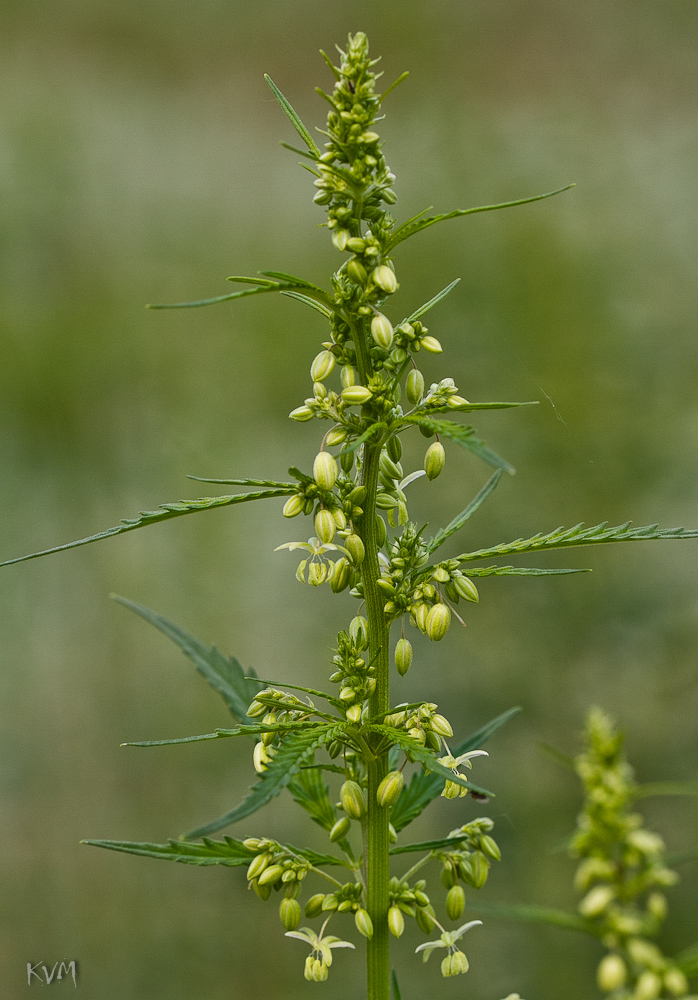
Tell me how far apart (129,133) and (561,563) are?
4.03 feet

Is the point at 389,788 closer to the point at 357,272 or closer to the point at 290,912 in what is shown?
the point at 290,912

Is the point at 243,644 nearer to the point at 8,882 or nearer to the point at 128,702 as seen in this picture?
the point at 128,702

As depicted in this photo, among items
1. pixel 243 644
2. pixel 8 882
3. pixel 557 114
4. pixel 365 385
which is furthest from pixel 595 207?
pixel 8 882

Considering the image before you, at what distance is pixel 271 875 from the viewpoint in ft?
1.14

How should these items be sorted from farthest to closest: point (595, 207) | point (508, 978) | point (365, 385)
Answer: point (595, 207), point (508, 978), point (365, 385)

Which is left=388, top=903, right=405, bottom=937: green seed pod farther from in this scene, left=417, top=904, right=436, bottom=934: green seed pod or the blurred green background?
the blurred green background

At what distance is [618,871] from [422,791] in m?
0.18

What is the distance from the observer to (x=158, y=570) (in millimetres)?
1400

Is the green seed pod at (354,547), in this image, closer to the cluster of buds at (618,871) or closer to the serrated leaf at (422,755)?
the serrated leaf at (422,755)

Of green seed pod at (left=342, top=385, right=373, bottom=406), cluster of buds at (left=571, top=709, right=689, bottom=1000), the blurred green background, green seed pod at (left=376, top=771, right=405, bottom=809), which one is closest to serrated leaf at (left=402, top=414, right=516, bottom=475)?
green seed pod at (left=342, top=385, right=373, bottom=406)

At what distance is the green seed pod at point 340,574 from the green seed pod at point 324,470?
0.04m

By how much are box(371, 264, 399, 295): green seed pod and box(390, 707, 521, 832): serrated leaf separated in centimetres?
23

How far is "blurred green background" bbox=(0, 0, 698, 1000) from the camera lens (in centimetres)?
125

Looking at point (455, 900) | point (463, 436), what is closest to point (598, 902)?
point (455, 900)
